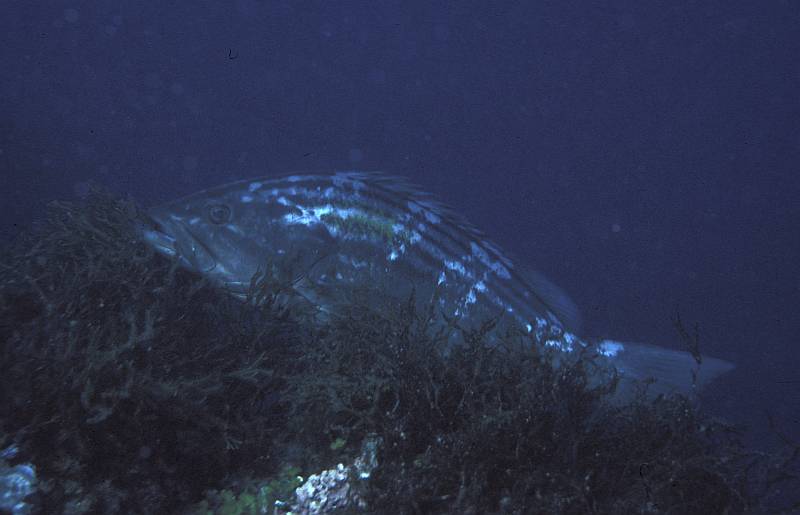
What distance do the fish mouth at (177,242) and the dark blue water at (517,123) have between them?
1278cm

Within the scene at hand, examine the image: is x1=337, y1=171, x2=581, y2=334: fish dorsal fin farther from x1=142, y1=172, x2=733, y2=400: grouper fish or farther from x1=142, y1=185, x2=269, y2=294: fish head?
x1=142, y1=185, x2=269, y2=294: fish head

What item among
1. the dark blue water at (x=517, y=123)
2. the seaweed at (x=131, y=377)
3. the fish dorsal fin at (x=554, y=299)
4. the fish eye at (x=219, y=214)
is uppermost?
the dark blue water at (x=517, y=123)

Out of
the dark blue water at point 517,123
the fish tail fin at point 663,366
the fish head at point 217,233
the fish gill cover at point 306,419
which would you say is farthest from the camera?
the dark blue water at point 517,123

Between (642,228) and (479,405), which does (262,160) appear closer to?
(642,228)

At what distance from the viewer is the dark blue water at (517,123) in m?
28.5

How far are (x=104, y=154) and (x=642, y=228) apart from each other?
171 feet

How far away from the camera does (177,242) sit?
3732 mm

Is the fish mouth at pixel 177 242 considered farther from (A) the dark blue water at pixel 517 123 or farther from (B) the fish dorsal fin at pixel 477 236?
(A) the dark blue water at pixel 517 123

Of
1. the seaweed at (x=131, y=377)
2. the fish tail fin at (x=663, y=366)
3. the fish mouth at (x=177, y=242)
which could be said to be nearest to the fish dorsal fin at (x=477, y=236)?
the fish tail fin at (x=663, y=366)

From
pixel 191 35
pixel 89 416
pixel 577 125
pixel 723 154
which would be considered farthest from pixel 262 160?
pixel 723 154

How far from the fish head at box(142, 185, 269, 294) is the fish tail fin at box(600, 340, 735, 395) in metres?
3.05

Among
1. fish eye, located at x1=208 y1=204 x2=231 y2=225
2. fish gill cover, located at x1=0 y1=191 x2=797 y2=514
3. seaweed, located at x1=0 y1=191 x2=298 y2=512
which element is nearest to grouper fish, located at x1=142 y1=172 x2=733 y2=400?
fish eye, located at x1=208 y1=204 x2=231 y2=225

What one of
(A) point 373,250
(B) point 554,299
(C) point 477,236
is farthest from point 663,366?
(A) point 373,250

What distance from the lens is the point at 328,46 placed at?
416ft
